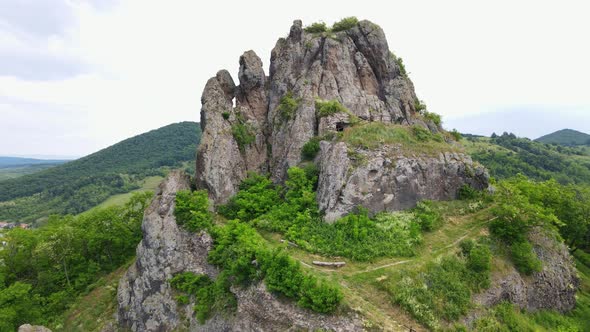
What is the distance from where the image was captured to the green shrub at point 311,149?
92.6ft

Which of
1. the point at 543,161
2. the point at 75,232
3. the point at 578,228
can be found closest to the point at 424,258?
the point at 578,228

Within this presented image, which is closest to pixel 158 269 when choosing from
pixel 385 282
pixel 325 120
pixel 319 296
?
pixel 319 296

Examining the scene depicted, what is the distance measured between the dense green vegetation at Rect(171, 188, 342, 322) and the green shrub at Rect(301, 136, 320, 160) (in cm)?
1080

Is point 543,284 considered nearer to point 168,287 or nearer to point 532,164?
point 168,287

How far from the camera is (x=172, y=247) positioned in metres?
22.5

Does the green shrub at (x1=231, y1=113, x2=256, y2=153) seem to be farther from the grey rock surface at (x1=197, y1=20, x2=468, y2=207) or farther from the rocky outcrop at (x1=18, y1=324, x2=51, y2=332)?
the rocky outcrop at (x1=18, y1=324, x2=51, y2=332)

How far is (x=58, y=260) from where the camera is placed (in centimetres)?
2805

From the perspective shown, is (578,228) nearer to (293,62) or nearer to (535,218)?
(535,218)

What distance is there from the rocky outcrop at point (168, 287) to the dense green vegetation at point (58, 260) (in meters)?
7.73

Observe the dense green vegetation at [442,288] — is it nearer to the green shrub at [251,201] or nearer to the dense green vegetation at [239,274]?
the dense green vegetation at [239,274]

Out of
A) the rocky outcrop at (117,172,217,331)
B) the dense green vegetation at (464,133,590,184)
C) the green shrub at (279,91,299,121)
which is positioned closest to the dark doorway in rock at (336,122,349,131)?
the green shrub at (279,91,299,121)

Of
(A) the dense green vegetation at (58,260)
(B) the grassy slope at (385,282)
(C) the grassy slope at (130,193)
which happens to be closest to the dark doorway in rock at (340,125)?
(B) the grassy slope at (385,282)

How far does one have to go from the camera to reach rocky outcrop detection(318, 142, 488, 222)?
2284 cm

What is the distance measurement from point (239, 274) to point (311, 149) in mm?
14692
